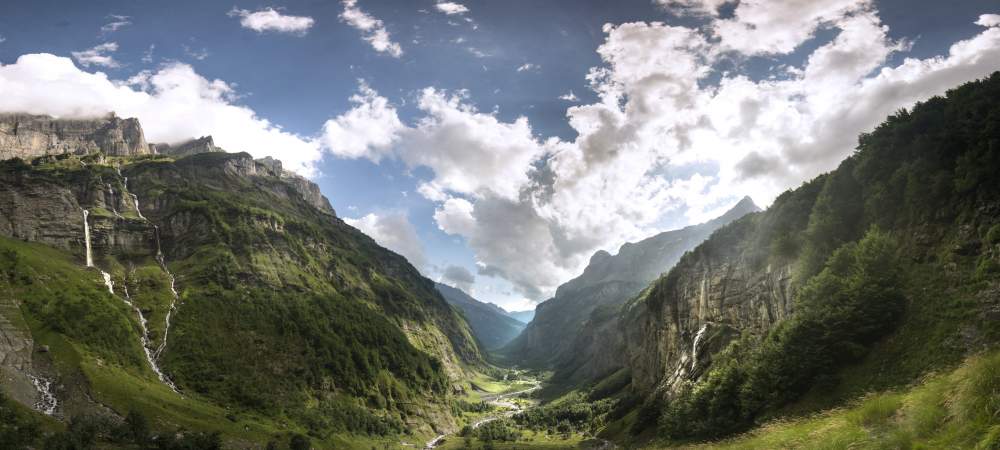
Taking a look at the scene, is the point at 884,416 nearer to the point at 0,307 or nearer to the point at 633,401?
the point at 633,401

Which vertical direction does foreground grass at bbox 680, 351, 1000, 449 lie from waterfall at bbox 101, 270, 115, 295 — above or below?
below

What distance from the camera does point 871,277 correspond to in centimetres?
4725

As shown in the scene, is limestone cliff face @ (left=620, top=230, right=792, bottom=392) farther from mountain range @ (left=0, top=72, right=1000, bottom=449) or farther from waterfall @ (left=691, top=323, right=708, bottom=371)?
mountain range @ (left=0, top=72, right=1000, bottom=449)

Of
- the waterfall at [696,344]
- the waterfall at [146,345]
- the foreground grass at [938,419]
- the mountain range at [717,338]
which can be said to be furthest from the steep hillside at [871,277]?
the waterfall at [146,345]

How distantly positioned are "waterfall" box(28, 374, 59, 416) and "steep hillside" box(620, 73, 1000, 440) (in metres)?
121

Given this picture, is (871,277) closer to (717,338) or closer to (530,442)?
(717,338)

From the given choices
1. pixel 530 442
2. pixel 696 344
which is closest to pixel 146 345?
pixel 530 442

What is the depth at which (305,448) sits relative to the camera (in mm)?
124938

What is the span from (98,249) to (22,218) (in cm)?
2602

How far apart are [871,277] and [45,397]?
144120 mm

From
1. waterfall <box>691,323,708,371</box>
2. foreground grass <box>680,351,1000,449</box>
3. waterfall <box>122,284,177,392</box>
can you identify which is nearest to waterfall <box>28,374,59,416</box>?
waterfall <box>122,284,177,392</box>

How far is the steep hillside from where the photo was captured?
3841cm

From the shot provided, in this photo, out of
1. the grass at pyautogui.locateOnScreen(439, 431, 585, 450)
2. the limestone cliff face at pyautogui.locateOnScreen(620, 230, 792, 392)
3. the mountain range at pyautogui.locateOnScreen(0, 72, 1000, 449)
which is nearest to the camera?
the mountain range at pyautogui.locateOnScreen(0, 72, 1000, 449)

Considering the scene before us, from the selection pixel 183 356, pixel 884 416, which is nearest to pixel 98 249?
pixel 183 356
